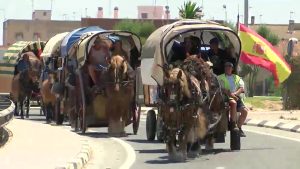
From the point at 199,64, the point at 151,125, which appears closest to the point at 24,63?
the point at 151,125

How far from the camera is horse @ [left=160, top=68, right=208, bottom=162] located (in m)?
16.7

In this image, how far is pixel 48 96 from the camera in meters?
29.0

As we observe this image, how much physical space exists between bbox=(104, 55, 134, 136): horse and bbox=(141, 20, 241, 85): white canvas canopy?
1.33 m

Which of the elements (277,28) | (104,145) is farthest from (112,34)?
(277,28)

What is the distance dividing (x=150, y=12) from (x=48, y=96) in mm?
96587

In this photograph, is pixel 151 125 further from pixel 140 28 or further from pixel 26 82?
pixel 140 28

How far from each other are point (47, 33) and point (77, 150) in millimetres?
91407

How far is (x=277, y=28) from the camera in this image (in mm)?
99875

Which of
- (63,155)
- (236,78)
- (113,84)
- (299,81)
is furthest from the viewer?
(299,81)

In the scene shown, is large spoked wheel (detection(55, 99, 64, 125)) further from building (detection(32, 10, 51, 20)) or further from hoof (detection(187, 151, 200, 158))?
building (detection(32, 10, 51, 20))

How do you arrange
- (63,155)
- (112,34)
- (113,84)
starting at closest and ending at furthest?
(63,155)
(113,84)
(112,34)

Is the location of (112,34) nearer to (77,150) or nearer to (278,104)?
(77,150)

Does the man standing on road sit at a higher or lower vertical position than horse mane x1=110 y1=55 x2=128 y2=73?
lower

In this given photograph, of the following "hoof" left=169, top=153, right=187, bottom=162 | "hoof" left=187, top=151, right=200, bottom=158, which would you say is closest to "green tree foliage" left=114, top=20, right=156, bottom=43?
"hoof" left=187, top=151, right=200, bottom=158
